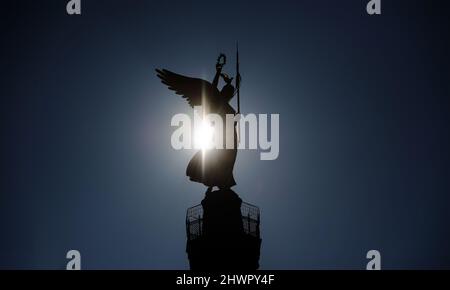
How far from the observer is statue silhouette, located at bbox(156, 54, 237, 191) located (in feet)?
49.6

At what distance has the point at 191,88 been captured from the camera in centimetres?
1548

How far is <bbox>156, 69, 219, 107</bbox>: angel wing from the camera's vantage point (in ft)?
50.3

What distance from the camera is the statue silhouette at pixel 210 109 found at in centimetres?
1513

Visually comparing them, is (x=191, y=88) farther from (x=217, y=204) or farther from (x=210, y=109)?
(x=217, y=204)

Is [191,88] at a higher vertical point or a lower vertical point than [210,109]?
higher

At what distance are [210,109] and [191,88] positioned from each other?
0.95 metres

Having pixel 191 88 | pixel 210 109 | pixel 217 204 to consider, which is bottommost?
pixel 217 204

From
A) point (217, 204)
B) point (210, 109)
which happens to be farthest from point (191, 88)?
point (217, 204)
